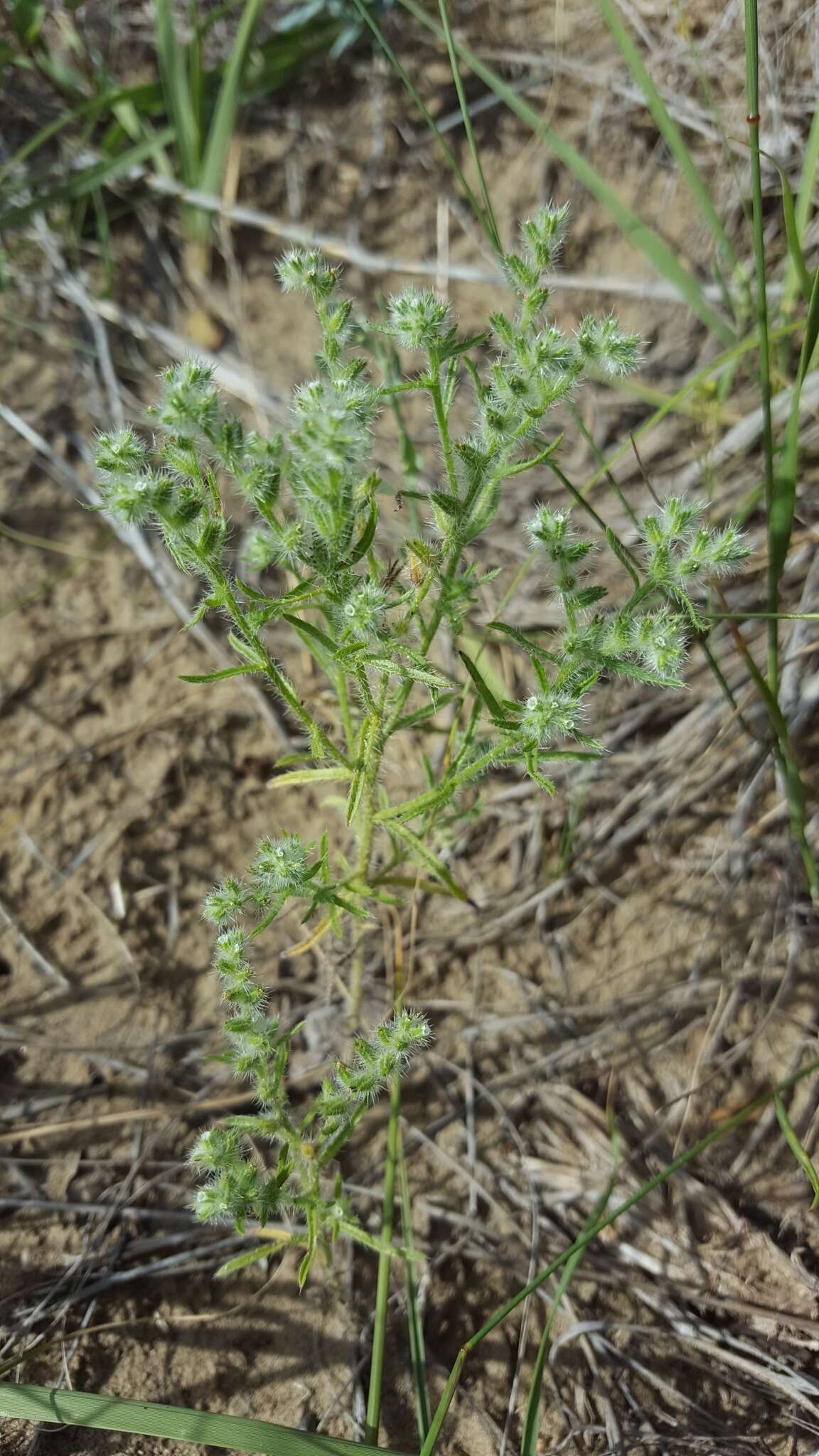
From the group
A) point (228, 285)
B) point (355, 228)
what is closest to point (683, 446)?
point (355, 228)

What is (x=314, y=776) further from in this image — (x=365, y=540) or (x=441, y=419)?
(x=441, y=419)

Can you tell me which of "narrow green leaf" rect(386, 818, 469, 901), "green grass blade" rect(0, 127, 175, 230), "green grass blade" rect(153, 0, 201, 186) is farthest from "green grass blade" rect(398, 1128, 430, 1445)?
"green grass blade" rect(153, 0, 201, 186)

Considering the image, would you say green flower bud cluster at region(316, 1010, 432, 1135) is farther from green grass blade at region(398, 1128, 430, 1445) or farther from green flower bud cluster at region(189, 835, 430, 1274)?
green grass blade at region(398, 1128, 430, 1445)

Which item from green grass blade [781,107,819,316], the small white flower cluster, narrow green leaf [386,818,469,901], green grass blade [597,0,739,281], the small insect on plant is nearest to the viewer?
the small insect on plant

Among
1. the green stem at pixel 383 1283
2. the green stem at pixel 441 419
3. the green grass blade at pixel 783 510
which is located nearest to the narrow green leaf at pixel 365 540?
the green stem at pixel 441 419

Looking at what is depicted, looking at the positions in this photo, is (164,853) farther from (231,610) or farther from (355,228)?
(355,228)
